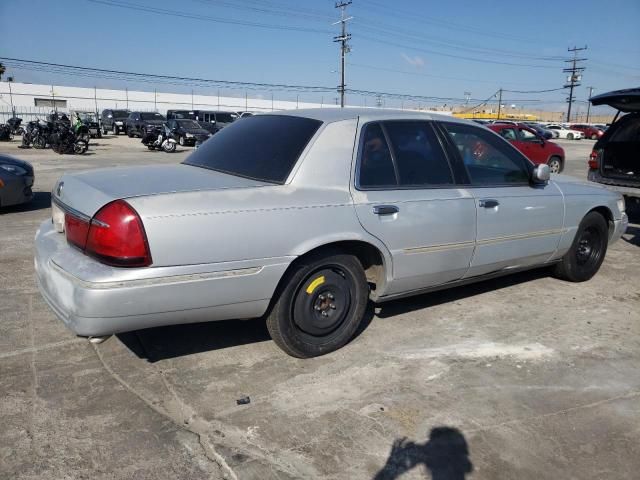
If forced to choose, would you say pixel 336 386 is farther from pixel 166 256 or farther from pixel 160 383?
pixel 166 256

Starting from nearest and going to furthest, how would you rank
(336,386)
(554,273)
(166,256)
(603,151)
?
(166,256), (336,386), (554,273), (603,151)

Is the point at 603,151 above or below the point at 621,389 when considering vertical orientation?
above

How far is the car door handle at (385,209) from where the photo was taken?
3531 mm

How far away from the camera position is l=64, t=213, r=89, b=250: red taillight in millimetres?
2943

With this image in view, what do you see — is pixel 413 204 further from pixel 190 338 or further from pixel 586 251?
pixel 586 251

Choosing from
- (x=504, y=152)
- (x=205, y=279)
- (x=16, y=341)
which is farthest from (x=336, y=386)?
(x=504, y=152)

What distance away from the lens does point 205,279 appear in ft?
9.64

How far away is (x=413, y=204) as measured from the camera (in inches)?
146

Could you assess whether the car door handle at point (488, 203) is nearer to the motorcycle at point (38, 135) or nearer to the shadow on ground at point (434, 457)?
the shadow on ground at point (434, 457)

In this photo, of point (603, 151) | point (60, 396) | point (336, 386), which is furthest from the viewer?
point (603, 151)

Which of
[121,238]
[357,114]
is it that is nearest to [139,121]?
[357,114]

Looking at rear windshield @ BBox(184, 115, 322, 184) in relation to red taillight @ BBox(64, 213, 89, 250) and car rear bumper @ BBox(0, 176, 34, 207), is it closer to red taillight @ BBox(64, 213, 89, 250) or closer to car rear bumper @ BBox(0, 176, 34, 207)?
red taillight @ BBox(64, 213, 89, 250)

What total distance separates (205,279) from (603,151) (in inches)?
320

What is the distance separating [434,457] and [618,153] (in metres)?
8.20
